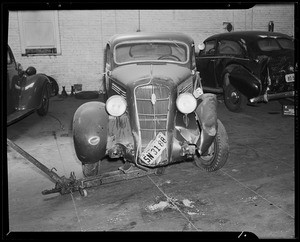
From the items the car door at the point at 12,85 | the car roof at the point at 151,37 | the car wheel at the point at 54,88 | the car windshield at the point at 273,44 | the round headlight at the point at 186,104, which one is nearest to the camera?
the round headlight at the point at 186,104

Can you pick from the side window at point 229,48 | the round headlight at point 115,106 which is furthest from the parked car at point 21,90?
the side window at point 229,48

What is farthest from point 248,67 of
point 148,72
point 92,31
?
point 92,31

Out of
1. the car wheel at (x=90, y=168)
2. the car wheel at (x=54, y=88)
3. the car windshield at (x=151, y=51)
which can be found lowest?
the car wheel at (x=90, y=168)

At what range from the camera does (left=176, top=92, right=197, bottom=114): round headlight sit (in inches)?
141

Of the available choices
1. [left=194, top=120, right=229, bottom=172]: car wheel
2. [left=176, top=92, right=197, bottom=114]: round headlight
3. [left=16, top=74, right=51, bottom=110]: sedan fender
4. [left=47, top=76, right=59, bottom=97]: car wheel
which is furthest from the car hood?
[left=47, top=76, right=59, bottom=97]: car wheel

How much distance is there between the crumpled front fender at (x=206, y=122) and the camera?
3656 mm

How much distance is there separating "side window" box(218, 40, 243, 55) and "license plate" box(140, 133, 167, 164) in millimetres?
4566

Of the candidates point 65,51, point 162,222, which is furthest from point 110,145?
point 65,51

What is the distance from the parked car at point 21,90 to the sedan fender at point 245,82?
4.24m

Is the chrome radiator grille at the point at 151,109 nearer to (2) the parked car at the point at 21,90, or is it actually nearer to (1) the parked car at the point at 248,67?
A: (1) the parked car at the point at 248,67

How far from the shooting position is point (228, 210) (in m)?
3.34

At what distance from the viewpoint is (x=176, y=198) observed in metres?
3.63

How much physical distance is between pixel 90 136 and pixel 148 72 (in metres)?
1.06

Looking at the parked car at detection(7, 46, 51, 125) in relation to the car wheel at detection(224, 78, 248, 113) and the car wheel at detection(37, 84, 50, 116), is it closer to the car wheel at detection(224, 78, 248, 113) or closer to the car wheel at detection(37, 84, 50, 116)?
the car wheel at detection(37, 84, 50, 116)
